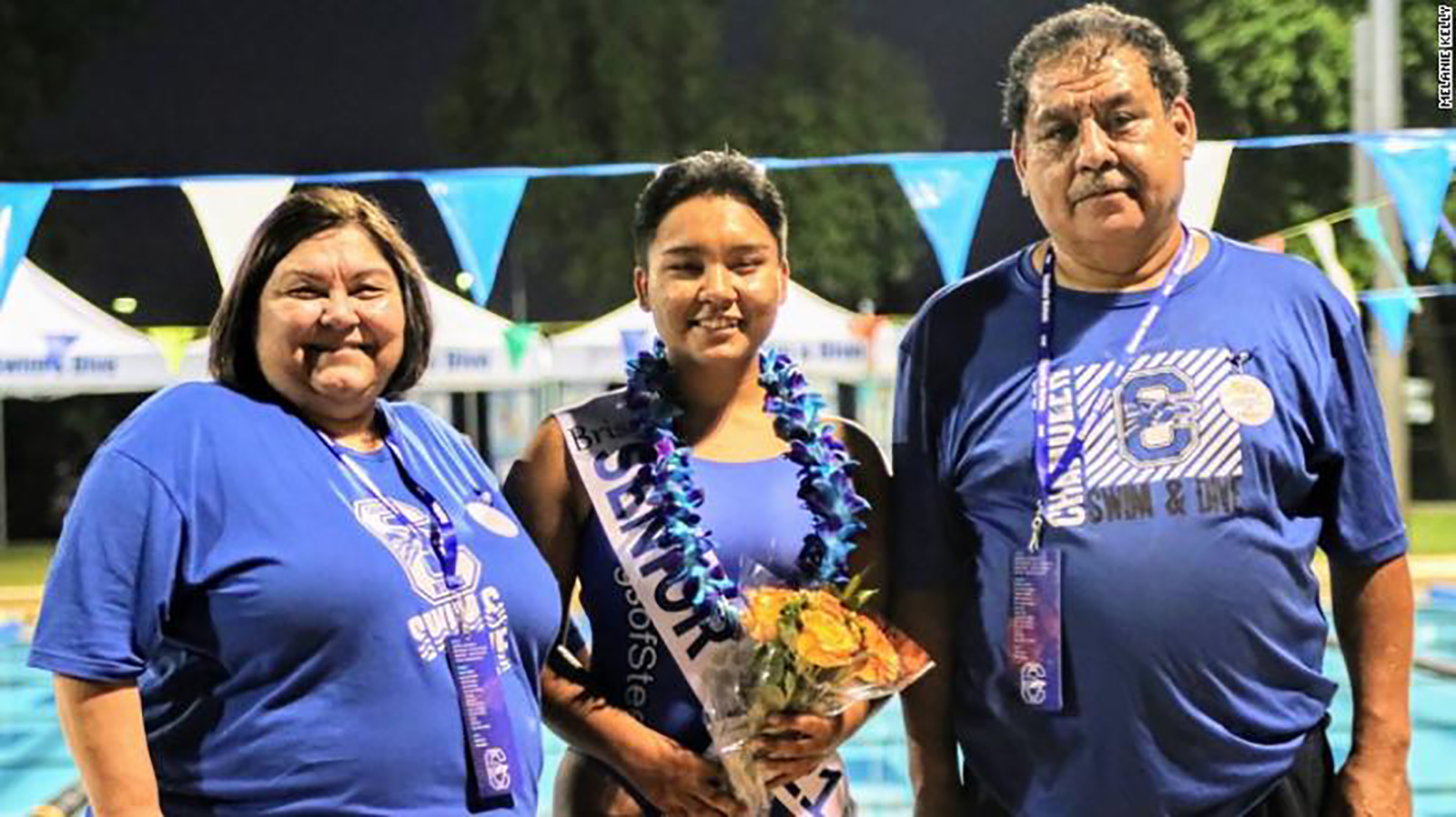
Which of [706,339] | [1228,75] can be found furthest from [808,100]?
[706,339]

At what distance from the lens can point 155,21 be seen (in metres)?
36.0

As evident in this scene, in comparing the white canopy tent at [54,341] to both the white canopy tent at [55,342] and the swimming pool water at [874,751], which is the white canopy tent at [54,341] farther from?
the swimming pool water at [874,751]

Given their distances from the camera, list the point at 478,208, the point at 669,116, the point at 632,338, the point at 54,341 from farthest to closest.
Result: the point at 669,116 → the point at 632,338 → the point at 54,341 → the point at 478,208

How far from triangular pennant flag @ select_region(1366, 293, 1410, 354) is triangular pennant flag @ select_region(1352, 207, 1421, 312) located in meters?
0.04

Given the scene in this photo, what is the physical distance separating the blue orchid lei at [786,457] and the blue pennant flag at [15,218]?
526 cm

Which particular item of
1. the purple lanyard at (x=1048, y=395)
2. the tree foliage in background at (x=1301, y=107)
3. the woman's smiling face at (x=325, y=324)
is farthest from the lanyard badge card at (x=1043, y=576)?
the tree foliage in background at (x=1301, y=107)

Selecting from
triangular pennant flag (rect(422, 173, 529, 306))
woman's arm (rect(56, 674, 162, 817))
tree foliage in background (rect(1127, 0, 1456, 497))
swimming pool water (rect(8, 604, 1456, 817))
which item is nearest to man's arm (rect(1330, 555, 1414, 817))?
woman's arm (rect(56, 674, 162, 817))

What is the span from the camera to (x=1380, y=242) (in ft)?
30.9

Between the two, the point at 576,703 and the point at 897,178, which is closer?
the point at 576,703

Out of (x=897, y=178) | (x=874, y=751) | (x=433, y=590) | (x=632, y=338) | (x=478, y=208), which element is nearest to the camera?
(x=433, y=590)

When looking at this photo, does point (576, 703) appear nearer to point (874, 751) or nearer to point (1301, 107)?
point (874, 751)

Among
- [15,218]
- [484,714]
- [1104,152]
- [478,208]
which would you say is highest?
[15,218]

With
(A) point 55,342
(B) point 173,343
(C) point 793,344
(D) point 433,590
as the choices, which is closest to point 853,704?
(D) point 433,590

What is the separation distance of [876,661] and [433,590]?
0.60 meters
